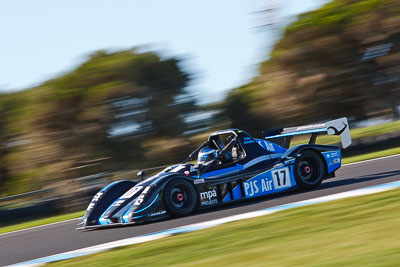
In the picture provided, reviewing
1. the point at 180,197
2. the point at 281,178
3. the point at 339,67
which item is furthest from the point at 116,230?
the point at 339,67

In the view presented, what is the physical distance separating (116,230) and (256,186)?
249 centimetres

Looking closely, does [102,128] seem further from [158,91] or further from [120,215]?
[120,215]

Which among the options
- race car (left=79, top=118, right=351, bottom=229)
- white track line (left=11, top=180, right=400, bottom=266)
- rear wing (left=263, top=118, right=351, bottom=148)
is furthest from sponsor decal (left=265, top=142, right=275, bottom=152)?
white track line (left=11, top=180, right=400, bottom=266)

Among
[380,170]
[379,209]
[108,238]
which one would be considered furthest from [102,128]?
[379,209]

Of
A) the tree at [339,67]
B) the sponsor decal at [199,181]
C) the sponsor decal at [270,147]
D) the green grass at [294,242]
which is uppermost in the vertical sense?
the tree at [339,67]

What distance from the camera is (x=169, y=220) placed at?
30.3ft

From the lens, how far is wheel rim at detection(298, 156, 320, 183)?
10555mm

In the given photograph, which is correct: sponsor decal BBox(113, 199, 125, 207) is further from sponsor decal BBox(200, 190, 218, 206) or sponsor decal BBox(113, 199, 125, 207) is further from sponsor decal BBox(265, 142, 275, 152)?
sponsor decal BBox(265, 142, 275, 152)

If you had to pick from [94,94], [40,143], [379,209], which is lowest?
[379,209]

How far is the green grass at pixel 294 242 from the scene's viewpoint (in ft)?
17.3

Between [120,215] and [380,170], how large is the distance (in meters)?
5.50

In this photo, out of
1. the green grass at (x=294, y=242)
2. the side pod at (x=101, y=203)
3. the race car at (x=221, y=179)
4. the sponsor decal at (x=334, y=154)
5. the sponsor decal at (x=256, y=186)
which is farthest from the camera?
the sponsor decal at (x=334, y=154)

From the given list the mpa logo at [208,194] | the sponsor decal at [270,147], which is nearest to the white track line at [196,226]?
the mpa logo at [208,194]

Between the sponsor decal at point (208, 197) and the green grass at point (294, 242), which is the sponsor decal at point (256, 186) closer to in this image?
the sponsor decal at point (208, 197)
